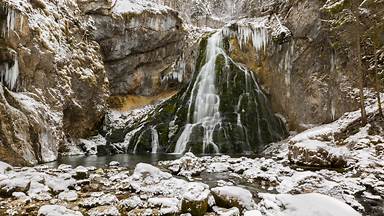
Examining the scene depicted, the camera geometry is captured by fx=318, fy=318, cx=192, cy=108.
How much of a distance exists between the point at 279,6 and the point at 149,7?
1120 centimetres

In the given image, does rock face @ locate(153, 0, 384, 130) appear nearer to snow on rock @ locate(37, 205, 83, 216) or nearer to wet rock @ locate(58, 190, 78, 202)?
wet rock @ locate(58, 190, 78, 202)

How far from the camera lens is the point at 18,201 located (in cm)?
752

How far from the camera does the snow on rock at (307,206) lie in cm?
553

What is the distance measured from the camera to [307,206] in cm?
580

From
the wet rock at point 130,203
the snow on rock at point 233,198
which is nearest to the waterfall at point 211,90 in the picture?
the wet rock at point 130,203

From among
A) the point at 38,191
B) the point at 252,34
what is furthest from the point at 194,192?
the point at 252,34

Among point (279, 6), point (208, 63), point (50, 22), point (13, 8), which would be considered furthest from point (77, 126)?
point (279, 6)

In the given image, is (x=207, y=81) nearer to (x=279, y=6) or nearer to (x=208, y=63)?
(x=208, y=63)

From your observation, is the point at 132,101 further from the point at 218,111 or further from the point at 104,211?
the point at 104,211

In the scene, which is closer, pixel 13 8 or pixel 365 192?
pixel 365 192

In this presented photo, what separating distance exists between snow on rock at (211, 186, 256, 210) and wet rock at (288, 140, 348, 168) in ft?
20.5

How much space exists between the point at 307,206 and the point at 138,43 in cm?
2440

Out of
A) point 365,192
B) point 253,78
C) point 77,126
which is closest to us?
point 365,192

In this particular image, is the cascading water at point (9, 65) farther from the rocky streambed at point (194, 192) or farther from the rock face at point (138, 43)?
the rock face at point (138, 43)
